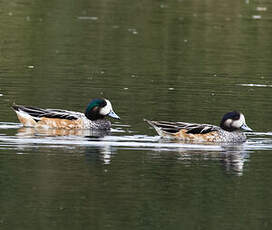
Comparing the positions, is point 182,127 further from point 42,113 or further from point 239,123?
point 42,113

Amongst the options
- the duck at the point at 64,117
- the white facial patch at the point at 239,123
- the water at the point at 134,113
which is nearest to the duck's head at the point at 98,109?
the duck at the point at 64,117

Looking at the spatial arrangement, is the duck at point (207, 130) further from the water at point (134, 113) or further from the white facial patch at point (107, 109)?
the white facial patch at point (107, 109)

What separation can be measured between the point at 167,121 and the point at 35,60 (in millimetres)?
8385

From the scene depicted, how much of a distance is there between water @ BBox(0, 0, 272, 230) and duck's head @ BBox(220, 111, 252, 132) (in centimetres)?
27

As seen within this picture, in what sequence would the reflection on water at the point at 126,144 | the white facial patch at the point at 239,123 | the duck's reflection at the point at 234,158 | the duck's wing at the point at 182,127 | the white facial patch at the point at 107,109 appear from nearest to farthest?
the duck's reflection at the point at 234,158, the reflection on water at the point at 126,144, the duck's wing at the point at 182,127, the white facial patch at the point at 239,123, the white facial patch at the point at 107,109

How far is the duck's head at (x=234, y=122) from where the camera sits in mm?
17922

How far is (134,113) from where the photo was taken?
64.5 feet

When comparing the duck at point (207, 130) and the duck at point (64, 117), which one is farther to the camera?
the duck at point (64, 117)

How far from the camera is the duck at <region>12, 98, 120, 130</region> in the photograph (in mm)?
18438

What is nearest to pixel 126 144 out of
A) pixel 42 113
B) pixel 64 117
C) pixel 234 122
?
pixel 64 117

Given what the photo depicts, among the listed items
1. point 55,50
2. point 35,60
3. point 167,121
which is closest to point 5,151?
point 167,121

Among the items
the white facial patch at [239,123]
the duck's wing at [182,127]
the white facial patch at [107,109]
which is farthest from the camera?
the white facial patch at [107,109]

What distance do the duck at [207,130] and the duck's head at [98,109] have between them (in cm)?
129

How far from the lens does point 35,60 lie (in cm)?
2638
